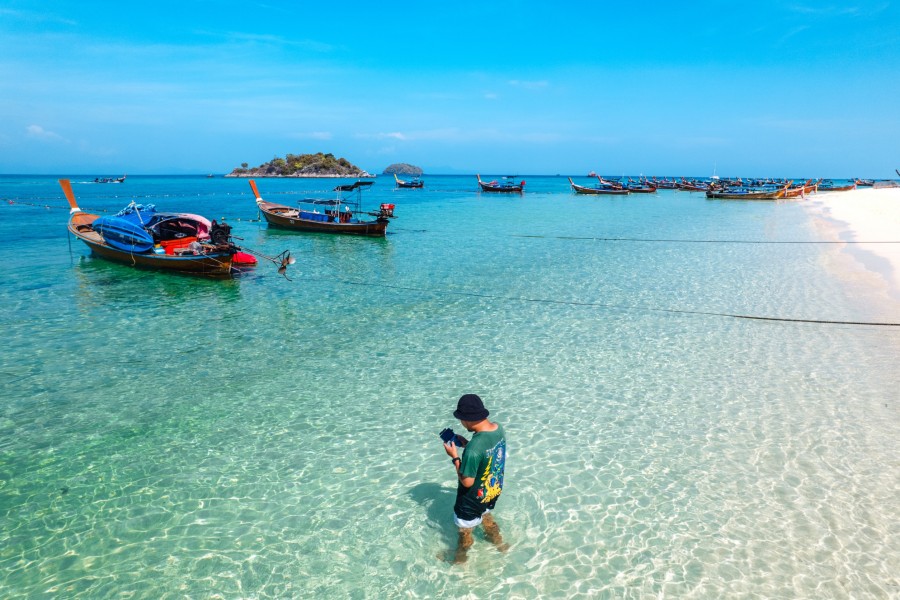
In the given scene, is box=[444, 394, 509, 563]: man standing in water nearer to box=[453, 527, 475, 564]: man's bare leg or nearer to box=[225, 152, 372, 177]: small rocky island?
box=[453, 527, 475, 564]: man's bare leg

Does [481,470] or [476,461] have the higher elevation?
[476,461]

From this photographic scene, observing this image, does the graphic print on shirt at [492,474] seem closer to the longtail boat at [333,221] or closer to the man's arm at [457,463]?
the man's arm at [457,463]

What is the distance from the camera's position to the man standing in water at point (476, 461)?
14.4 ft

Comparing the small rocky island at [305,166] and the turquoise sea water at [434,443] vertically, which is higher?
the small rocky island at [305,166]

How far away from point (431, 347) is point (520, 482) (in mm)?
5575

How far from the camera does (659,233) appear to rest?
35094mm

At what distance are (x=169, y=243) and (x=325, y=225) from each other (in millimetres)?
11559

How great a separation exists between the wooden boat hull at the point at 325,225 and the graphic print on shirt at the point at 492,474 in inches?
1071

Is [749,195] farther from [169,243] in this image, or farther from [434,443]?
[434,443]

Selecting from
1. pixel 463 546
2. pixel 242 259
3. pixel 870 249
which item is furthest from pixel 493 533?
pixel 870 249

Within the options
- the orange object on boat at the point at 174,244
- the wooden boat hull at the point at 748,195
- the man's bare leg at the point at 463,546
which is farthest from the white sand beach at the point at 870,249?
the orange object on boat at the point at 174,244

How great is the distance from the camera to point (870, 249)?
24172 millimetres

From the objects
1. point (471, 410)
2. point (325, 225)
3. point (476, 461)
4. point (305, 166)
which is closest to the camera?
point (471, 410)

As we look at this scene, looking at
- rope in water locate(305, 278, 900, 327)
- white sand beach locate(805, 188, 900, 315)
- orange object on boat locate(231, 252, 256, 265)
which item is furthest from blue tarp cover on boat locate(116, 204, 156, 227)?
white sand beach locate(805, 188, 900, 315)
